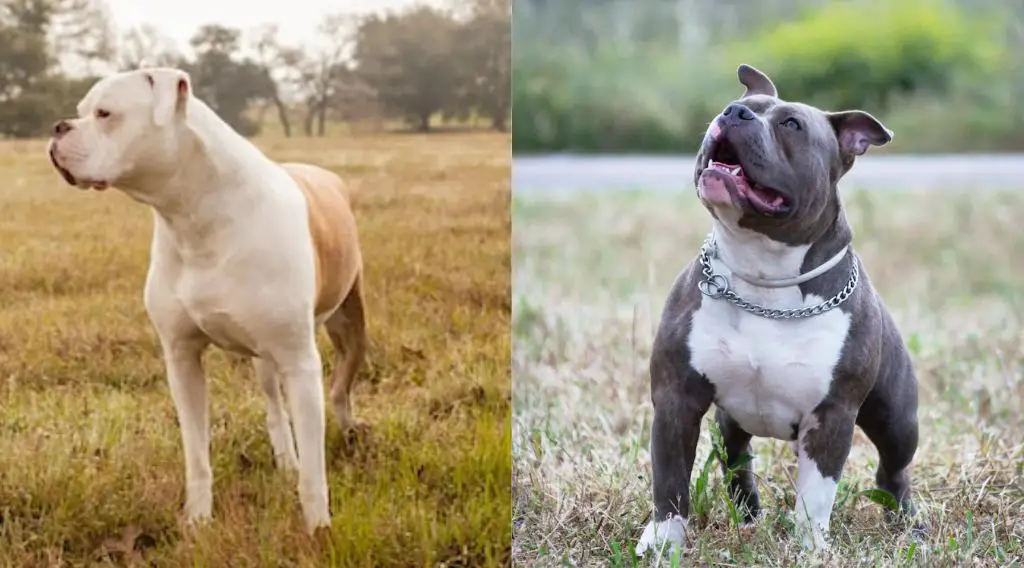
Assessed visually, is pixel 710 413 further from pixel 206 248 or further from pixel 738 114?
pixel 206 248

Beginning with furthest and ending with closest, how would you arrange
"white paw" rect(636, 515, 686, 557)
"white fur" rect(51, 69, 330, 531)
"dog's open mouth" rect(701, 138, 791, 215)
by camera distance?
"white paw" rect(636, 515, 686, 557)
"white fur" rect(51, 69, 330, 531)
"dog's open mouth" rect(701, 138, 791, 215)

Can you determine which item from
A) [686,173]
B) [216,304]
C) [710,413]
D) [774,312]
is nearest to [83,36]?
[216,304]

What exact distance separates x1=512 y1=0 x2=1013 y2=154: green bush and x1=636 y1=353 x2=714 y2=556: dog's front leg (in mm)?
835

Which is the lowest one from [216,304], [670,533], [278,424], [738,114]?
[670,533]

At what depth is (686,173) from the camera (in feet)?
10.8

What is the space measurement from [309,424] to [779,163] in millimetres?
807

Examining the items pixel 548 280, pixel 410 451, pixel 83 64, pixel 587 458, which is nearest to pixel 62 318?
pixel 83 64

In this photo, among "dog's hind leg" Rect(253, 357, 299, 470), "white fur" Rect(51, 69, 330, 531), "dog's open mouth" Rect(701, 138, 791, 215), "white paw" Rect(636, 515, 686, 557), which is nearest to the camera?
"dog's open mouth" Rect(701, 138, 791, 215)

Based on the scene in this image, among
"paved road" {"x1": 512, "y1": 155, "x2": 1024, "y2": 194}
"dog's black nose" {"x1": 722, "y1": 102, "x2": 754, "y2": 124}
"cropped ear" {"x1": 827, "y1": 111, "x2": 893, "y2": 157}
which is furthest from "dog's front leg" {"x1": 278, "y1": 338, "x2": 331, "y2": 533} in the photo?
"paved road" {"x1": 512, "y1": 155, "x2": 1024, "y2": 194}

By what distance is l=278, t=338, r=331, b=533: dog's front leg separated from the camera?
1801mm

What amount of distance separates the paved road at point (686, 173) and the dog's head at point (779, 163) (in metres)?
1.09

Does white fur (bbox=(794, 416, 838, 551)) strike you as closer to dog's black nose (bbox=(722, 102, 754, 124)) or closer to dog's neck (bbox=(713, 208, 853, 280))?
dog's neck (bbox=(713, 208, 853, 280))

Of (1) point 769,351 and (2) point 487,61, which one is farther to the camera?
(2) point 487,61

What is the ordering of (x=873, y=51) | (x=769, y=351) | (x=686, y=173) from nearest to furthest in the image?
(x=769, y=351)
(x=873, y=51)
(x=686, y=173)
